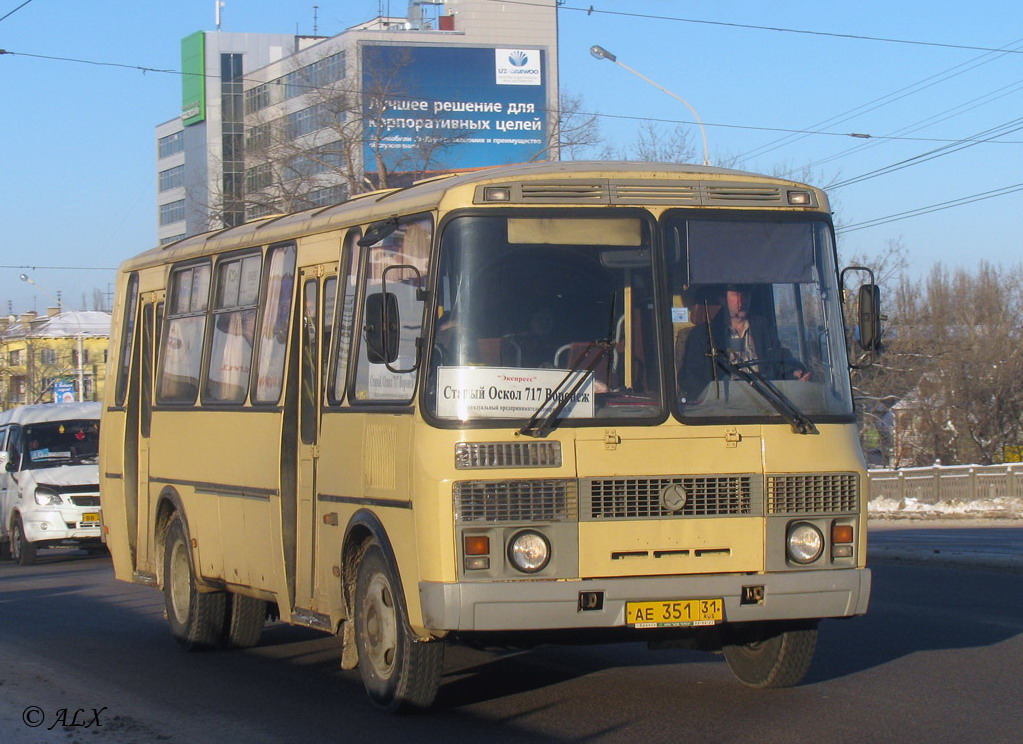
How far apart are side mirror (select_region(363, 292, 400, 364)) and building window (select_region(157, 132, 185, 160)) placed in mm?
99343

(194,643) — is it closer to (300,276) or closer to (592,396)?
(300,276)

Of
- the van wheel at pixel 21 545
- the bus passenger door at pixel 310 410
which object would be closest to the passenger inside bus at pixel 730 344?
the bus passenger door at pixel 310 410

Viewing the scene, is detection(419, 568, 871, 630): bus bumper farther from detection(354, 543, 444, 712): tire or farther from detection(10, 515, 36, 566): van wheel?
detection(10, 515, 36, 566): van wheel

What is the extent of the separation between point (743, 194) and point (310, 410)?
10.2ft

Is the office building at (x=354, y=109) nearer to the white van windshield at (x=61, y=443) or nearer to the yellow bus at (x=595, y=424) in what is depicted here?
the white van windshield at (x=61, y=443)

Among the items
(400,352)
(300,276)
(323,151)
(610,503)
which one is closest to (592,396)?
(610,503)

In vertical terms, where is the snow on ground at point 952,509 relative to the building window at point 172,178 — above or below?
below

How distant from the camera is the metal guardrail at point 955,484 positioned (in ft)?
128

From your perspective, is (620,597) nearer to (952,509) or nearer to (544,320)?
(544,320)

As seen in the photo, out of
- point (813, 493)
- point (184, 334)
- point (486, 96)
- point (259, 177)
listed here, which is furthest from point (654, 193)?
point (486, 96)

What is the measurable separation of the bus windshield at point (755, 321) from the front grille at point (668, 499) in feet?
1.10

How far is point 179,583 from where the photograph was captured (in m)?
11.8

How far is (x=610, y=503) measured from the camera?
748 centimetres

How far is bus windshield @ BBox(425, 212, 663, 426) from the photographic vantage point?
296 inches
